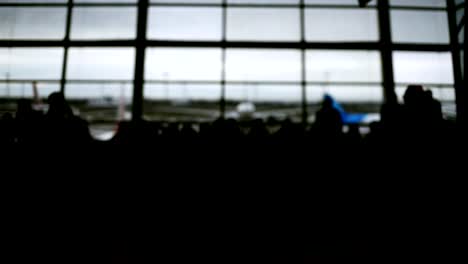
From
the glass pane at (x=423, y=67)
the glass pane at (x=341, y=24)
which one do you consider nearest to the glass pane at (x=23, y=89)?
the glass pane at (x=341, y=24)

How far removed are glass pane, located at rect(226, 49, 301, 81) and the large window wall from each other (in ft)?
0.06

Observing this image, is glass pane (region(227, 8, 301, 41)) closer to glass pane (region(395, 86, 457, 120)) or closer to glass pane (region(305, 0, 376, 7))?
glass pane (region(305, 0, 376, 7))

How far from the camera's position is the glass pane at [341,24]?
5.32 m

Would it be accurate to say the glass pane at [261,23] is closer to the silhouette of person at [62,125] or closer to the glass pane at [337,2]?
the glass pane at [337,2]

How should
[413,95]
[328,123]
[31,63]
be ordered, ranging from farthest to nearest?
[31,63] < [328,123] < [413,95]

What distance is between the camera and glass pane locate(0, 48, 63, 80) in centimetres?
527

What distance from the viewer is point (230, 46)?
208 inches

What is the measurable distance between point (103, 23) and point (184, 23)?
159 cm

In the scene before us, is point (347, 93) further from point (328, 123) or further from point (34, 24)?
point (34, 24)

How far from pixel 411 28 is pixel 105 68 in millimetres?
5927

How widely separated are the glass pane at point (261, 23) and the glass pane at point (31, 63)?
3324 millimetres

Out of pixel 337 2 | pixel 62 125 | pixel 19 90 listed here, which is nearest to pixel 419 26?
pixel 337 2

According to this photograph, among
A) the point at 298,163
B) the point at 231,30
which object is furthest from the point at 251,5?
the point at 298,163

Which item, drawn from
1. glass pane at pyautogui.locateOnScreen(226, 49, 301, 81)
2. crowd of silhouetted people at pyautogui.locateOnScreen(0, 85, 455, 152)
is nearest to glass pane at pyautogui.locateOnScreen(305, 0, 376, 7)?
Answer: glass pane at pyautogui.locateOnScreen(226, 49, 301, 81)
